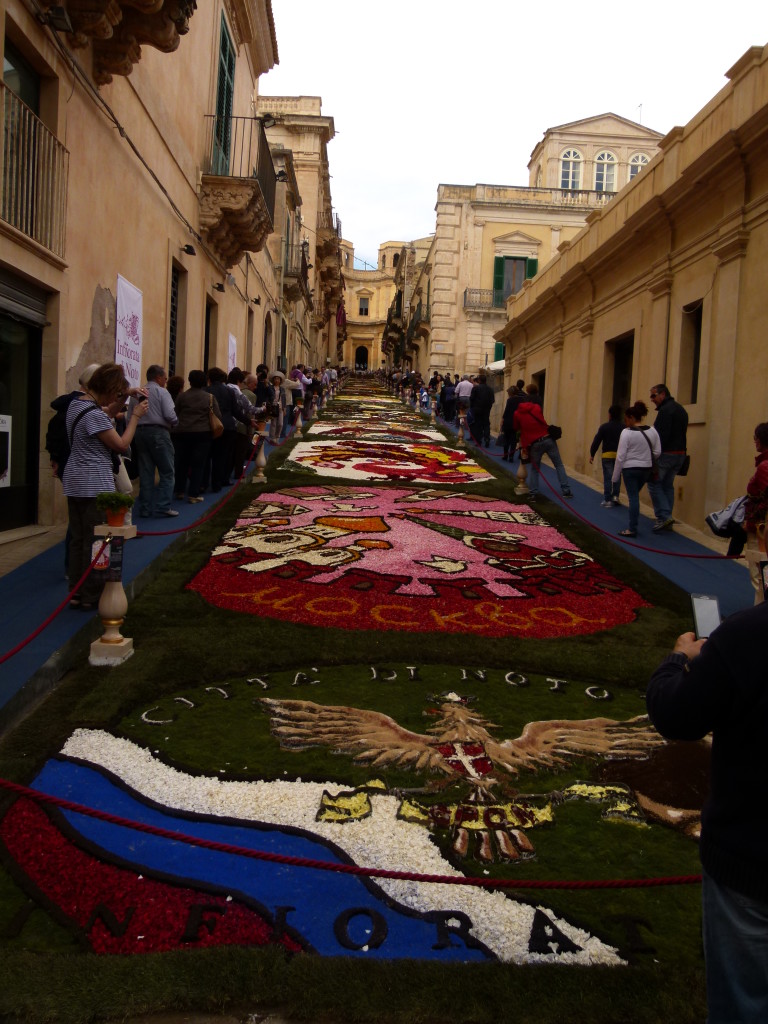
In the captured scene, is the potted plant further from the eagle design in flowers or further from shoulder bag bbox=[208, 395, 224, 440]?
shoulder bag bbox=[208, 395, 224, 440]

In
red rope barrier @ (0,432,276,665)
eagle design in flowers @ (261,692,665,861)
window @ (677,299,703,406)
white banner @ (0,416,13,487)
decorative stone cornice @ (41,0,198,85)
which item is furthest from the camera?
window @ (677,299,703,406)

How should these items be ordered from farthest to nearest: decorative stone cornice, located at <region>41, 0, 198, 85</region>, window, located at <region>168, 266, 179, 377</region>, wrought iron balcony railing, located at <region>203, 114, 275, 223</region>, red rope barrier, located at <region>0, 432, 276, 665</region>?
wrought iron balcony railing, located at <region>203, 114, 275, 223</region>
window, located at <region>168, 266, 179, 377</region>
decorative stone cornice, located at <region>41, 0, 198, 85</region>
red rope barrier, located at <region>0, 432, 276, 665</region>


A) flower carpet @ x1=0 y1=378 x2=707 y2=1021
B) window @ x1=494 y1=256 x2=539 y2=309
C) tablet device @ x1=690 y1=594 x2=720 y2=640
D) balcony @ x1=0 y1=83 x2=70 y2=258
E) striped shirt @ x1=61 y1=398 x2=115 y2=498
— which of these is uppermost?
window @ x1=494 y1=256 x2=539 y2=309

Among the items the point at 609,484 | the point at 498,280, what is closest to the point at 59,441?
the point at 609,484

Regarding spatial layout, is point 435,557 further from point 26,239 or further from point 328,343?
point 328,343

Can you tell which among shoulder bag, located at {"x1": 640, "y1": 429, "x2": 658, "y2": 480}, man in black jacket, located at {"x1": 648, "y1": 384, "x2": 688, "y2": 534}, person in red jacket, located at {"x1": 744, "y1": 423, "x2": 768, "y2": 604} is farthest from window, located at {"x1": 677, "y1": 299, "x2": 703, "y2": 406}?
person in red jacket, located at {"x1": 744, "y1": 423, "x2": 768, "y2": 604}

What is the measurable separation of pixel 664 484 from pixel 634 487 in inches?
23.4

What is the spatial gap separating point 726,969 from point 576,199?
45.0 metres

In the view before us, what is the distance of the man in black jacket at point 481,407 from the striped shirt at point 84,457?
576 inches

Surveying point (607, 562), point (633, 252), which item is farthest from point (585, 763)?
point (633, 252)

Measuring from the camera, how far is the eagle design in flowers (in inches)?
130

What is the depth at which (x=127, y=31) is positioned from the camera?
8.84m

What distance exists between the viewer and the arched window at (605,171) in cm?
4722

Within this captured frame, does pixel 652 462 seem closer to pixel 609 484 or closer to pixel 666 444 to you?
pixel 666 444
